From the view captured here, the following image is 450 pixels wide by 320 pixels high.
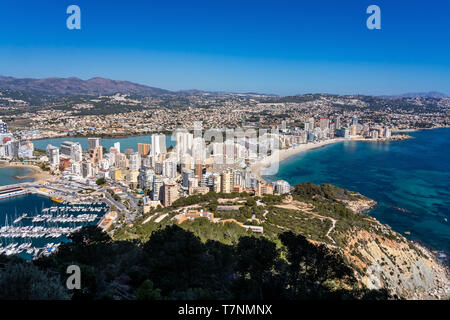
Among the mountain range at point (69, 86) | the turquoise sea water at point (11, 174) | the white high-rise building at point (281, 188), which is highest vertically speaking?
the mountain range at point (69, 86)

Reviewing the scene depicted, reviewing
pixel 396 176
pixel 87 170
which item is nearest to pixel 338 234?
pixel 396 176

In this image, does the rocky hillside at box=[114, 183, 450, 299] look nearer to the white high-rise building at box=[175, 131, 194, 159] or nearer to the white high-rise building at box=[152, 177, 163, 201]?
the white high-rise building at box=[152, 177, 163, 201]

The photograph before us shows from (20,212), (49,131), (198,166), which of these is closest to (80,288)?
(20,212)

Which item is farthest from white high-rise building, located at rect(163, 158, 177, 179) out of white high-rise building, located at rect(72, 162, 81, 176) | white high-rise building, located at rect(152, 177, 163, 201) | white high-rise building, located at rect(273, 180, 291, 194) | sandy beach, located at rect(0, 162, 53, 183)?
sandy beach, located at rect(0, 162, 53, 183)

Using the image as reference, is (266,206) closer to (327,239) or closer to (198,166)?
(327,239)

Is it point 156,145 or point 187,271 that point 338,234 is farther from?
point 156,145

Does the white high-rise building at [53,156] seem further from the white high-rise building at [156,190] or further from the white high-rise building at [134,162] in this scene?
the white high-rise building at [156,190]

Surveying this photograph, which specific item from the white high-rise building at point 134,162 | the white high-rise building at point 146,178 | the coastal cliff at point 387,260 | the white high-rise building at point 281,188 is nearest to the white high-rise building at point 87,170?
the white high-rise building at point 134,162
